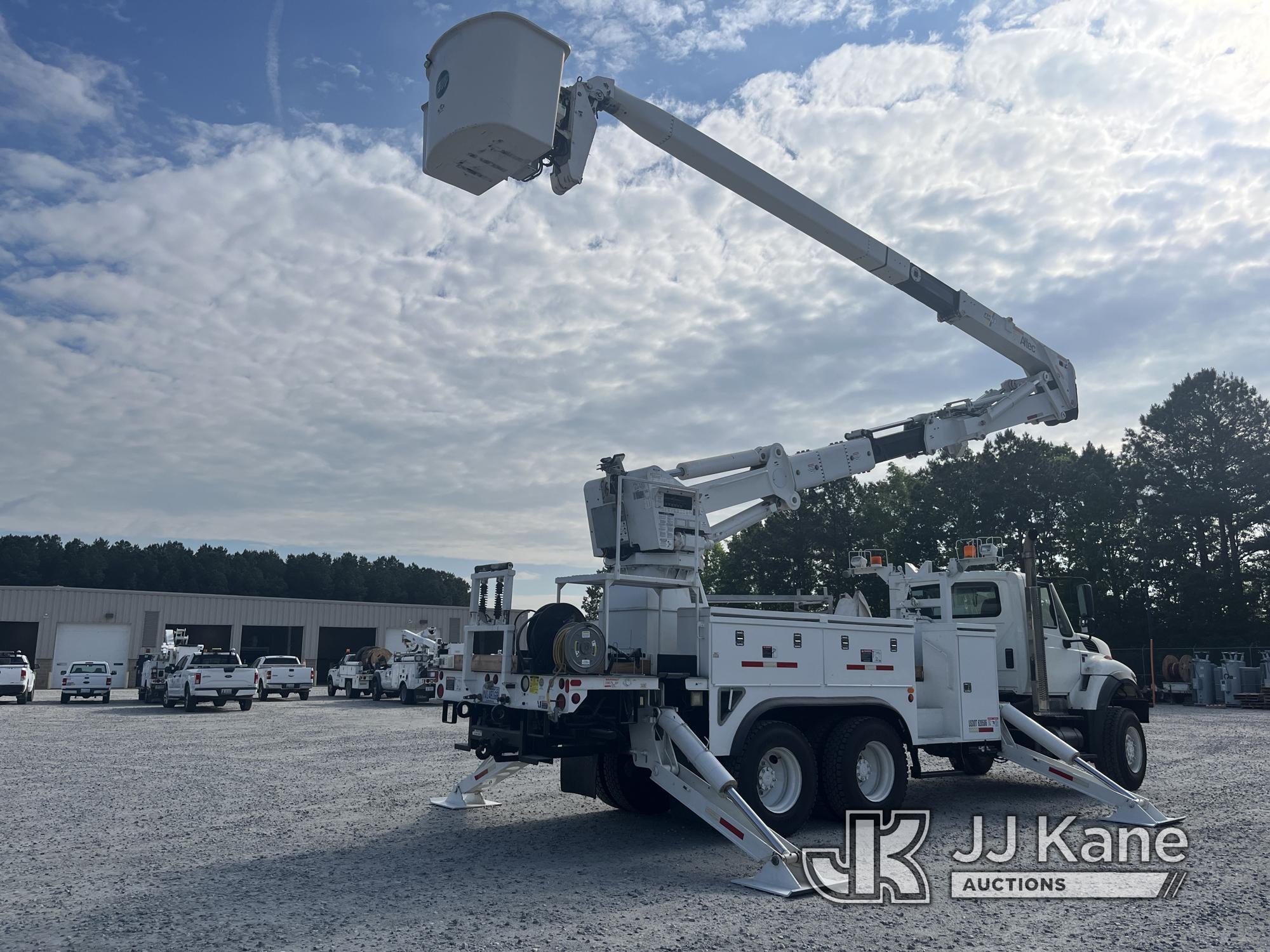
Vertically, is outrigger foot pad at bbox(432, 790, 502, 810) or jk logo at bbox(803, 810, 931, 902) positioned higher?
jk logo at bbox(803, 810, 931, 902)

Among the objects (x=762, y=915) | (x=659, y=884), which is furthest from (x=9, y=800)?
(x=762, y=915)

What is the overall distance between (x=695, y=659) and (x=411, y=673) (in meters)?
25.7

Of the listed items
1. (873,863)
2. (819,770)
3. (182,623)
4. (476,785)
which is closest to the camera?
(873,863)

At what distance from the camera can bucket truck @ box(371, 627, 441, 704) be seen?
107 ft

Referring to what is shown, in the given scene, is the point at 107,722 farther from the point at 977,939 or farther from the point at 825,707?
the point at 977,939

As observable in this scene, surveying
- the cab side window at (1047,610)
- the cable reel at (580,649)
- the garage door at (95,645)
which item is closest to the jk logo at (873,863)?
the cable reel at (580,649)

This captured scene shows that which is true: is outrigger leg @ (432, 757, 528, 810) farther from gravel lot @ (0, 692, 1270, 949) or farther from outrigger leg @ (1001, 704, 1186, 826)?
outrigger leg @ (1001, 704, 1186, 826)

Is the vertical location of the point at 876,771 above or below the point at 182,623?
below

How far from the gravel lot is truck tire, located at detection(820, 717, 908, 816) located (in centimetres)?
44

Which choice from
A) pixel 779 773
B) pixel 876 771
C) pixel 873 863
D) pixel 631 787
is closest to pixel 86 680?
pixel 631 787

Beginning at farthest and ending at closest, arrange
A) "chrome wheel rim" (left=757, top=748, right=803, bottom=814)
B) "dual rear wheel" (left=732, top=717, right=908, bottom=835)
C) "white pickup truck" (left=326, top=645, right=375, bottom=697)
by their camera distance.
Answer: "white pickup truck" (left=326, top=645, right=375, bottom=697) → "chrome wheel rim" (left=757, top=748, right=803, bottom=814) → "dual rear wheel" (left=732, top=717, right=908, bottom=835)

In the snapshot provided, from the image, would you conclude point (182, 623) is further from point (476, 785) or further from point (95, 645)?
point (476, 785)

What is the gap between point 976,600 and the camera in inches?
500

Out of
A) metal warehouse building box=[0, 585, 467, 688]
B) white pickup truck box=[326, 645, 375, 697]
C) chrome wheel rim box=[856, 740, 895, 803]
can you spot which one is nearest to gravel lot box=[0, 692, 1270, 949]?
chrome wheel rim box=[856, 740, 895, 803]
